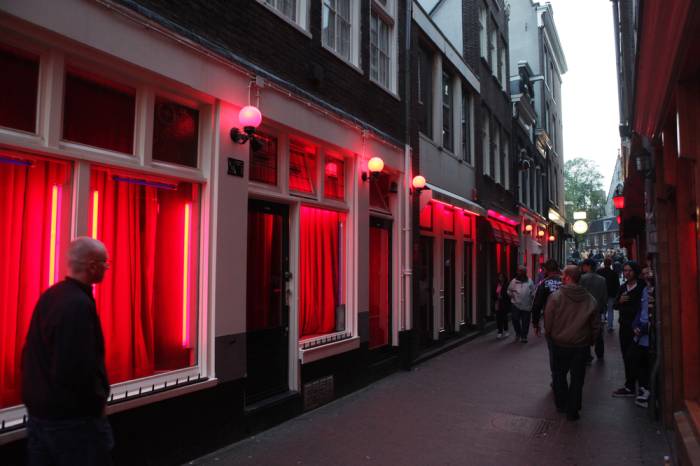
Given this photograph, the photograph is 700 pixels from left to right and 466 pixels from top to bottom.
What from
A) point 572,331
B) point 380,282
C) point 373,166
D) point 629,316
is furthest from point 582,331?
point 380,282

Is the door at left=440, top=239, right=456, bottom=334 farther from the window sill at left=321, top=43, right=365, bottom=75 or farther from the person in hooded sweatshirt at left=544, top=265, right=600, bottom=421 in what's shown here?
the person in hooded sweatshirt at left=544, top=265, right=600, bottom=421

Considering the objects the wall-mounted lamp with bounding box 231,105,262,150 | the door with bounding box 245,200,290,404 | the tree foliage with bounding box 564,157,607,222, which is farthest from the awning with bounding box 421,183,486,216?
the tree foliage with bounding box 564,157,607,222

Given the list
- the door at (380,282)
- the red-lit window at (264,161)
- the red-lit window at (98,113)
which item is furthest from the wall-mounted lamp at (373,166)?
the red-lit window at (98,113)

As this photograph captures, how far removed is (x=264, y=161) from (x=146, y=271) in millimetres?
2115

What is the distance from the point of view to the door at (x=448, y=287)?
12.6m

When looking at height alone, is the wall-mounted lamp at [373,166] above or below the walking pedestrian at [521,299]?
above

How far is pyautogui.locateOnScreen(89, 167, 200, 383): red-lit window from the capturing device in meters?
4.69

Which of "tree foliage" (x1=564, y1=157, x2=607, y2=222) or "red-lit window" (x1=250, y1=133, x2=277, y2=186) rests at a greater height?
"tree foliage" (x1=564, y1=157, x2=607, y2=222)

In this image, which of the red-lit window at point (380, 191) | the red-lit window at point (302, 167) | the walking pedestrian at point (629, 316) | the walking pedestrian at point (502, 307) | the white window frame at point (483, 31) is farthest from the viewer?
the white window frame at point (483, 31)

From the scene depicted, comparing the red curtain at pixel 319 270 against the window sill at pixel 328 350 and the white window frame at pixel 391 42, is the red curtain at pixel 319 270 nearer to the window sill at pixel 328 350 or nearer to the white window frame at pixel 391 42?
the window sill at pixel 328 350

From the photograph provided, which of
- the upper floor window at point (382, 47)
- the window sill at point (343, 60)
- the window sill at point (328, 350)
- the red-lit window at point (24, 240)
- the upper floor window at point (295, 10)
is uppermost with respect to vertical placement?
the upper floor window at point (382, 47)

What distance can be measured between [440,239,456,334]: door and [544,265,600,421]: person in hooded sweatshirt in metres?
5.57

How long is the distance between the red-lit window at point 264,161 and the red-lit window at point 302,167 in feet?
1.17

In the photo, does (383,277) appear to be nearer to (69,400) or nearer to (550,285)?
(550,285)
